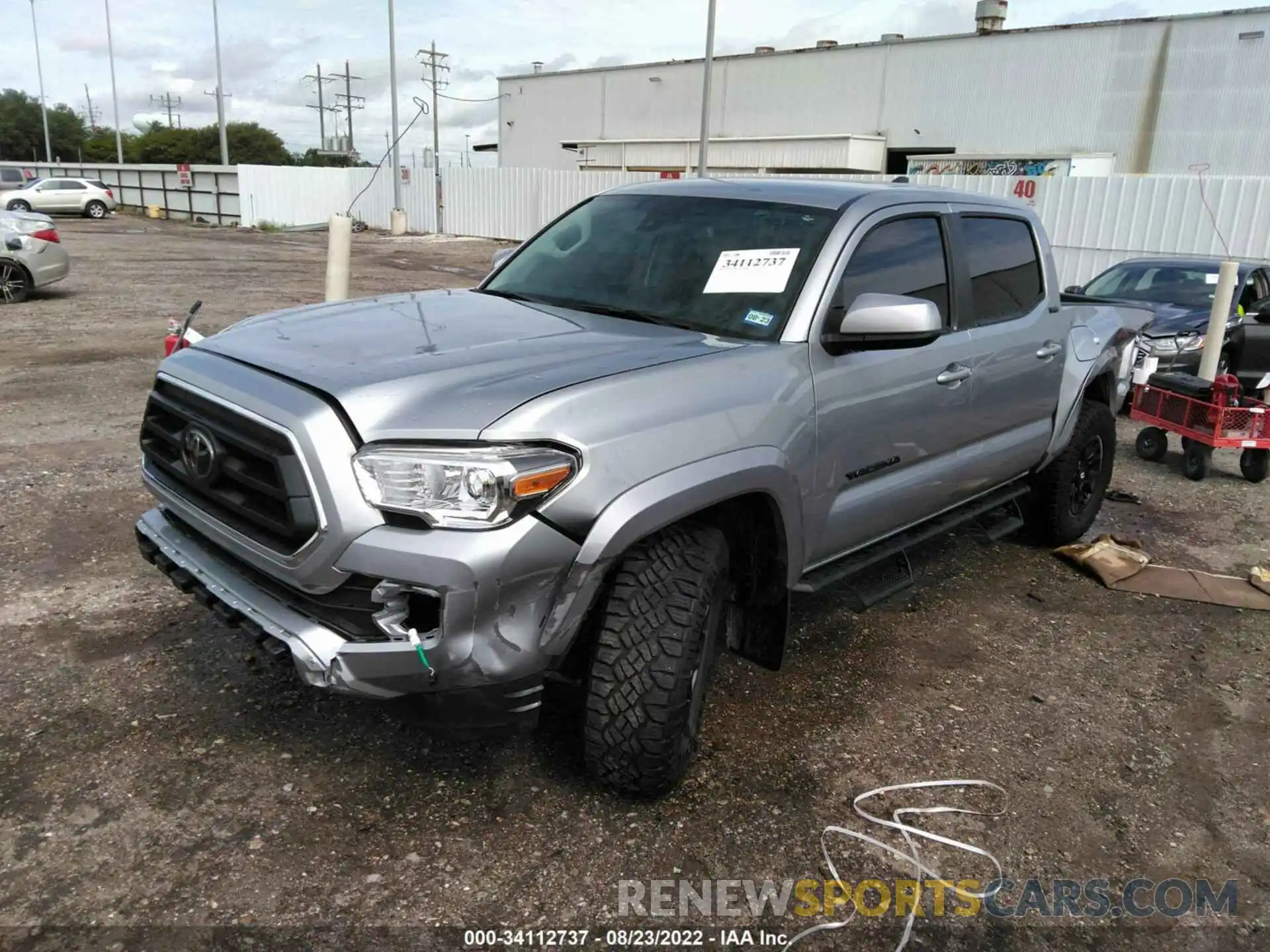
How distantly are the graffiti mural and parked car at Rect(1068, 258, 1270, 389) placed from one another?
70.7 ft

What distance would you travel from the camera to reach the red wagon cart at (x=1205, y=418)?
274 inches

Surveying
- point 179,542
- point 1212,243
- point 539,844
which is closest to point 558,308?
point 179,542

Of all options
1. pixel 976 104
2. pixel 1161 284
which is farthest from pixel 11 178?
pixel 1161 284

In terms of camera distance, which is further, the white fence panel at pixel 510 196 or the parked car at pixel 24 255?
the white fence panel at pixel 510 196

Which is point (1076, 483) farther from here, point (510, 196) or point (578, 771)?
point (510, 196)

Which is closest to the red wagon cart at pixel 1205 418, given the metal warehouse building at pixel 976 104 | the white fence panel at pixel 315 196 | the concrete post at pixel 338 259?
the concrete post at pixel 338 259

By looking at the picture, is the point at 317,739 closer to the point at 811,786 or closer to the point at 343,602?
the point at 343,602

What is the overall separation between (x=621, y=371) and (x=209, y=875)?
173cm

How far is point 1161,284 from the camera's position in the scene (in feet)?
33.6

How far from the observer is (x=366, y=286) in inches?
693

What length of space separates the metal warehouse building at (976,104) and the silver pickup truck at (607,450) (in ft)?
102

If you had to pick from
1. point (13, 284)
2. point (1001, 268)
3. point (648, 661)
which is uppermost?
point (1001, 268)

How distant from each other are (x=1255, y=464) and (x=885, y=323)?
18.2ft

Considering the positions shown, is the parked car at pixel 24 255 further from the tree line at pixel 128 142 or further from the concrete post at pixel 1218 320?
the tree line at pixel 128 142
